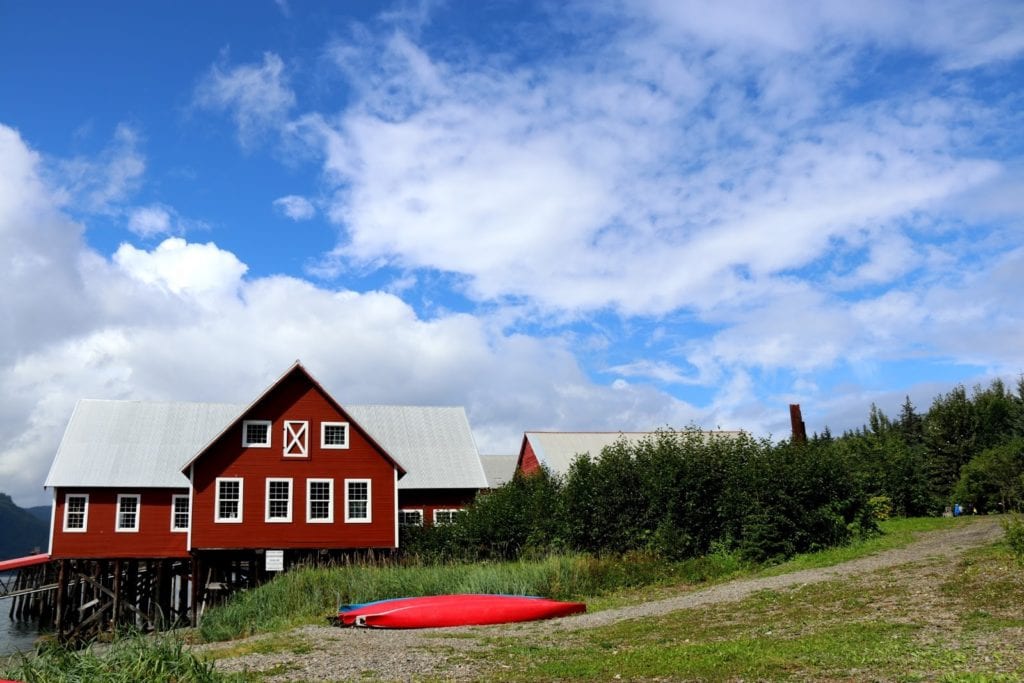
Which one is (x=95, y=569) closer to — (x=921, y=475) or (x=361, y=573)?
(x=361, y=573)

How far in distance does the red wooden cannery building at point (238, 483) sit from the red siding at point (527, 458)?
5994 mm

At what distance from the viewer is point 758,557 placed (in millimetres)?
28953

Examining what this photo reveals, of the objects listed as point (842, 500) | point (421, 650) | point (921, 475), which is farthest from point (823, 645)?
point (921, 475)

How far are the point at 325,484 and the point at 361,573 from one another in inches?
463

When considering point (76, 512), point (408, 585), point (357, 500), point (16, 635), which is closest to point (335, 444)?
point (357, 500)

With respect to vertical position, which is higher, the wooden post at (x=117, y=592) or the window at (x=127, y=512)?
the window at (x=127, y=512)

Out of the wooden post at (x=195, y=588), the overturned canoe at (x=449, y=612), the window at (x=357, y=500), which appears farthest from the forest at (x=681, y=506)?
the overturned canoe at (x=449, y=612)

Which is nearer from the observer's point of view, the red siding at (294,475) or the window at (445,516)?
the red siding at (294,475)

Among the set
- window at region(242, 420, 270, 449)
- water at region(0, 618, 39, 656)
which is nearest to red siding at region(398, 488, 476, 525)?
window at region(242, 420, 270, 449)

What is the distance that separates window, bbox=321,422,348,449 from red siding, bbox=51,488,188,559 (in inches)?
350

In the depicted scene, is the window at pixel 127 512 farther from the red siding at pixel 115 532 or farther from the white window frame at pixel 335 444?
the white window frame at pixel 335 444

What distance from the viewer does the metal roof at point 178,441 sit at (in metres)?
42.0

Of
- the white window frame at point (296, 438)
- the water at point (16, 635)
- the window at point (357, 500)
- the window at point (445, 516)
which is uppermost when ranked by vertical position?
the white window frame at point (296, 438)

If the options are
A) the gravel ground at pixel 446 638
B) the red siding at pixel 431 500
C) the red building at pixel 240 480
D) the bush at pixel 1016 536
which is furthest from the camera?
the red siding at pixel 431 500
